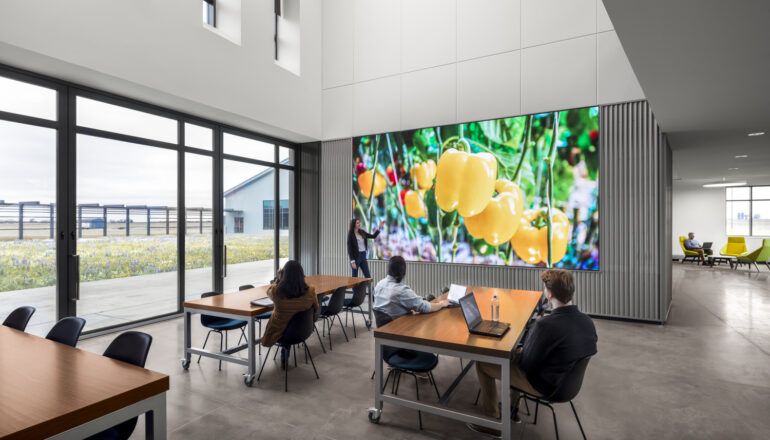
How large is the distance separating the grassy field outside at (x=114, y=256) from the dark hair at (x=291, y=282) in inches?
140

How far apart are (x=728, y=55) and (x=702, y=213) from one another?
615 inches

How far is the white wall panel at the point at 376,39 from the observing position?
7.79 metres

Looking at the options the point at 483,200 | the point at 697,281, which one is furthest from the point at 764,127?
the point at 697,281

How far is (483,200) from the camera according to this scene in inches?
269

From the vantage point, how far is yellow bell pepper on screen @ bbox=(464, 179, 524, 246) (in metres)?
6.56

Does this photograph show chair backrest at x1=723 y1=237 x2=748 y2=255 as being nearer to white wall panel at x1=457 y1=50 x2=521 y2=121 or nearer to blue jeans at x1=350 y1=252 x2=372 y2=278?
Result: white wall panel at x1=457 y1=50 x2=521 y2=121

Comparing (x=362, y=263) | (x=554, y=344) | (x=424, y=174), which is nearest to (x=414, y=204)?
(x=424, y=174)

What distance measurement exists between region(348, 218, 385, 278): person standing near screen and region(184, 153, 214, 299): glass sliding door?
8.22ft

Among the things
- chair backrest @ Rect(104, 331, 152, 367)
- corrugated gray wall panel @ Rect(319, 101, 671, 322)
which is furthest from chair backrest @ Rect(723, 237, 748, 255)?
chair backrest @ Rect(104, 331, 152, 367)

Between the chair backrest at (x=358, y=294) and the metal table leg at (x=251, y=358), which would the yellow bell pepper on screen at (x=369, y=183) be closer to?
the chair backrest at (x=358, y=294)

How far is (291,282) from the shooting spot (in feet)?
11.7

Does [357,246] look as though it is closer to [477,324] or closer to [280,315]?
[280,315]

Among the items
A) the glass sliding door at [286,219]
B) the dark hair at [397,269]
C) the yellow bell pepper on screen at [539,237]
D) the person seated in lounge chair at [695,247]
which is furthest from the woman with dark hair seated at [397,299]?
the person seated in lounge chair at [695,247]

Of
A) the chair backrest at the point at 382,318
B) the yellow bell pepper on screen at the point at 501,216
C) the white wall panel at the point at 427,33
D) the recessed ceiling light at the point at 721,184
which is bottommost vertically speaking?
the chair backrest at the point at 382,318
